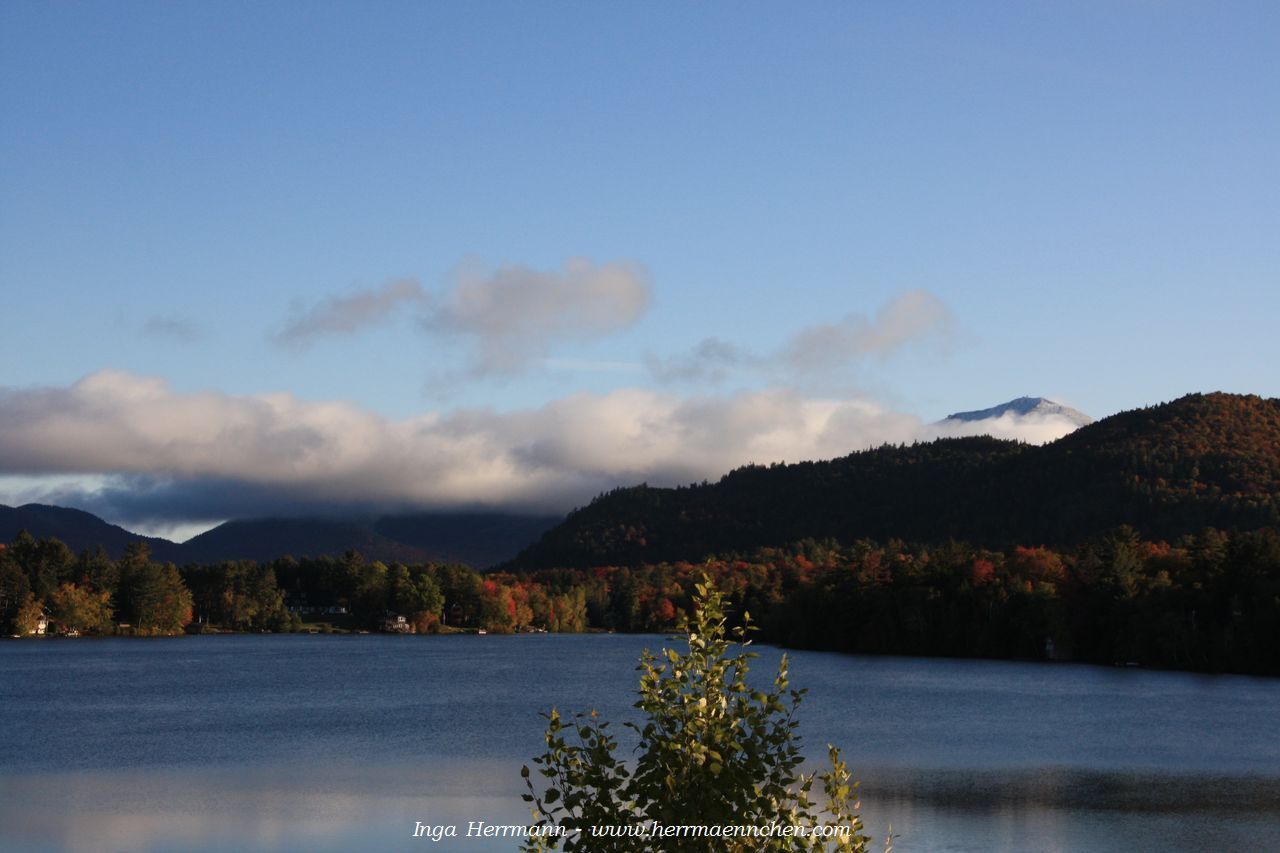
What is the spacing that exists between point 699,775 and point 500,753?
3807cm

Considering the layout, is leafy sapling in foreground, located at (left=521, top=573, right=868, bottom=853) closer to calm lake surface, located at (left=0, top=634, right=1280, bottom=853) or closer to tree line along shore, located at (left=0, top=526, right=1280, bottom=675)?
calm lake surface, located at (left=0, top=634, right=1280, bottom=853)

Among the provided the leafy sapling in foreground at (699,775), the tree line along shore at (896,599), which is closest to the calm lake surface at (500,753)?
the tree line along shore at (896,599)

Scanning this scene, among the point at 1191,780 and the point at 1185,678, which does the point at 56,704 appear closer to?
the point at 1191,780

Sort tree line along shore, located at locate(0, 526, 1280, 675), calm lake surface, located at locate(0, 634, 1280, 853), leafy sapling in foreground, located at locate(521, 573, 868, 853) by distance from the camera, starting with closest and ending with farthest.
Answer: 1. leafy sapling in foreground, located at locate(521, 573, 868, 853)
2. calm lake surface, located at locate(0, 634, 1280, 853)
3. tree line along shore, located at locate(0, 526, 1280, 675)

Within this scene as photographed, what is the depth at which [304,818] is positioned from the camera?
32406mm

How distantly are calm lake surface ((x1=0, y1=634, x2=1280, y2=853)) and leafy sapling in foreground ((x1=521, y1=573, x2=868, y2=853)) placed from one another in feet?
65.1

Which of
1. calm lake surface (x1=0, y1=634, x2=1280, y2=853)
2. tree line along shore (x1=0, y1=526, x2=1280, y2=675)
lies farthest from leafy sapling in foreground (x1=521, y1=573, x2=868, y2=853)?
tree line along shore (x1=0, y1=526, x2=1280, y2=675)

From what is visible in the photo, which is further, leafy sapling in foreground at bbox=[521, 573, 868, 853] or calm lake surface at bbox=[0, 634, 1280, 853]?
calm lake surface at bbox=[0, 634, 1280, 853]

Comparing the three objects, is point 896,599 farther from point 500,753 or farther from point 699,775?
point 699,775

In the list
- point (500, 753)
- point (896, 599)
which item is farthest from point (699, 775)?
point (896, 599)

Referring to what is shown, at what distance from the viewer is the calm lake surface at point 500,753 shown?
103 feet

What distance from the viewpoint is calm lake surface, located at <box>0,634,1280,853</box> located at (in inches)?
1236

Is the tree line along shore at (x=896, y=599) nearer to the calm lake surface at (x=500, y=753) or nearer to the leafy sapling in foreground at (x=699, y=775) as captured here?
the calm lake surface at (x=500, y=753)

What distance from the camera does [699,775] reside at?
983cm
